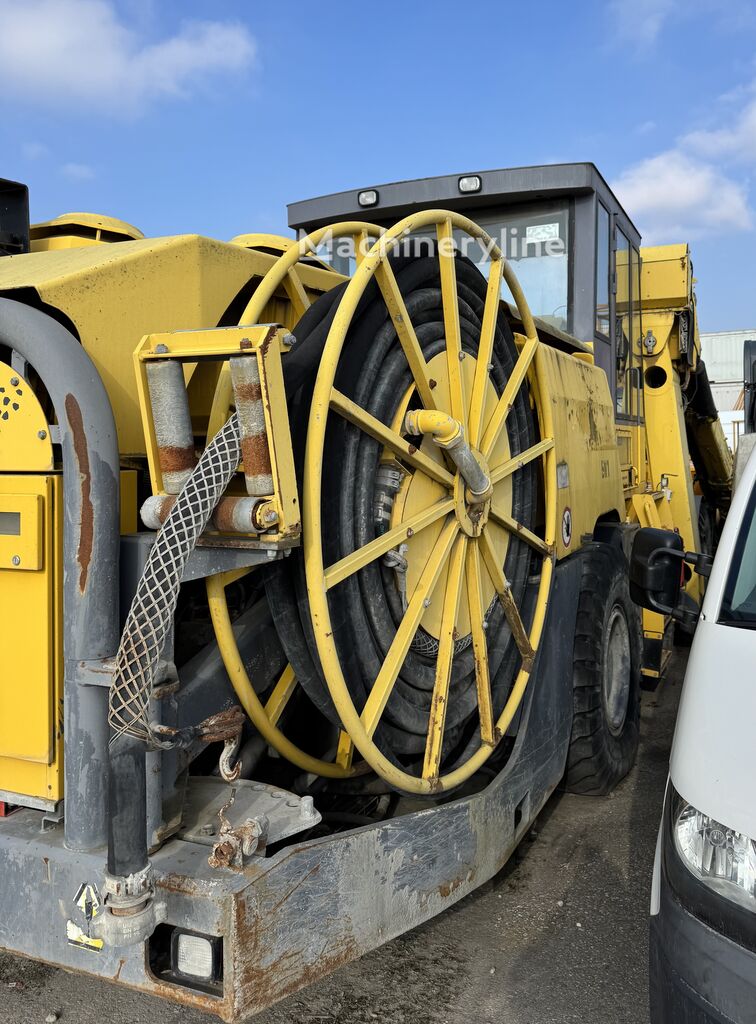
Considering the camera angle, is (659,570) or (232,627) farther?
(659,570)

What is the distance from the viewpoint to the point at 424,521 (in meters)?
2.48

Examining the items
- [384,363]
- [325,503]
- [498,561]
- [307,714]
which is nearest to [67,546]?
[325,503]

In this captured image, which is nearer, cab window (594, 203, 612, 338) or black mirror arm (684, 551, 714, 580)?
black mirror arm (684, 551, 714, 580)

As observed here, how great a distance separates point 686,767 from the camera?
192cm

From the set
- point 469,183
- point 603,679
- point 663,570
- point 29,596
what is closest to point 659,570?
point 663,570

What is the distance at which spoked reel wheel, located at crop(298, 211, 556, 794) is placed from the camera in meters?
2.20

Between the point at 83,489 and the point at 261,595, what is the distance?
74 centimetres

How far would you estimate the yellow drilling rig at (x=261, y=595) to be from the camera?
1819 mm

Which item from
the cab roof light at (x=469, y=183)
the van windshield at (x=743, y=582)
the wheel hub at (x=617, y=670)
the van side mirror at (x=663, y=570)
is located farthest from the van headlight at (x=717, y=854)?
the cab roof light at (x=469, y=183)

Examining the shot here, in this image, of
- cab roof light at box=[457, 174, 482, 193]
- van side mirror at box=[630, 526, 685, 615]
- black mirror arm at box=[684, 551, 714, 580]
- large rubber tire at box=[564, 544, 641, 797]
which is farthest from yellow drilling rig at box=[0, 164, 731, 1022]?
cab roof light at box=[457, 174, 482, 193]

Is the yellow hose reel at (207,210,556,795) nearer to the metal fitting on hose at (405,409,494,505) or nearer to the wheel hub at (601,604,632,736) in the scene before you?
the metal fitting on hose at (405,409,494,505)

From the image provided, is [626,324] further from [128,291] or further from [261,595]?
[128,291]

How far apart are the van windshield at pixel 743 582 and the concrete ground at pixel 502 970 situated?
124cm

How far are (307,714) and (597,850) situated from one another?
147 cm
